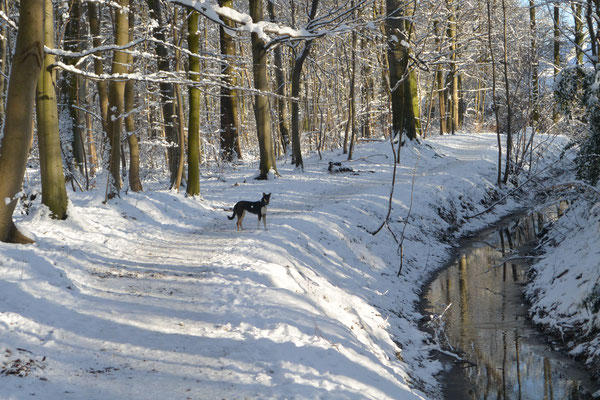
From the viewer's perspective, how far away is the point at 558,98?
1385cm

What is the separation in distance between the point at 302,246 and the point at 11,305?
6.86 metres

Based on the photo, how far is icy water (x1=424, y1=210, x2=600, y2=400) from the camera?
8.06 metres

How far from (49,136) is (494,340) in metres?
10.4

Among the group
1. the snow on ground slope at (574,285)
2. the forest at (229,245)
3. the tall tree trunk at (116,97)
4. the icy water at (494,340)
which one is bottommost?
the icy water at (494,340)

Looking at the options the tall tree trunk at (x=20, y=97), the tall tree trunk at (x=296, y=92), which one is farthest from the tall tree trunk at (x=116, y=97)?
the tall tree trunk at (x=296, y=92)

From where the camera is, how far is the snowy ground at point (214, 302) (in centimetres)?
559

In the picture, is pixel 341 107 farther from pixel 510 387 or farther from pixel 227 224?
pixel 510 387

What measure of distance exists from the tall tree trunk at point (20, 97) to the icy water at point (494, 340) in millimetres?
7955

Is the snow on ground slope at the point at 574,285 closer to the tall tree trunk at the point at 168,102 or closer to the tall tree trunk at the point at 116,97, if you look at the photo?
the tall tree trunk at the point at 116,97

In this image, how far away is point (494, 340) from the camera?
981 centimetres

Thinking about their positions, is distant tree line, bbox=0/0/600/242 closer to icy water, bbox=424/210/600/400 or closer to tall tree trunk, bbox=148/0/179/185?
tall tree trunk, bbox=148/0/179/185

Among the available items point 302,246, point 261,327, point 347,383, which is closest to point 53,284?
point 261,327

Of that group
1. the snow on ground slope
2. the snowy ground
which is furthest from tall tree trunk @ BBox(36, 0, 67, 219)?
the snow on ground slope

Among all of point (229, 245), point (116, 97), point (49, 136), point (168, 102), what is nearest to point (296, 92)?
point (168, 102)
